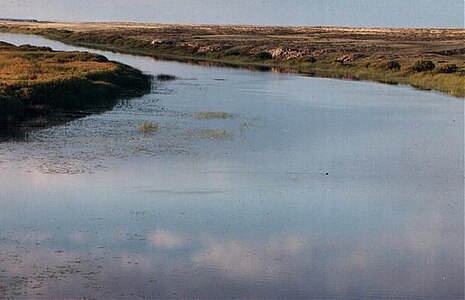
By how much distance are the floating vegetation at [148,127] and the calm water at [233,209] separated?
0.27 metres

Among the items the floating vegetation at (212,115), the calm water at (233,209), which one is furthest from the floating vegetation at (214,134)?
→ the floating vegetation at (212,115)

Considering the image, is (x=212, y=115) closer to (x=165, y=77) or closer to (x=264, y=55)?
(x=165, y=77)

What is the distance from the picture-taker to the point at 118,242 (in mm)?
10891

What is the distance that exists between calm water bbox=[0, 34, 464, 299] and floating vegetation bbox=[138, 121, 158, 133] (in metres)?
0.27

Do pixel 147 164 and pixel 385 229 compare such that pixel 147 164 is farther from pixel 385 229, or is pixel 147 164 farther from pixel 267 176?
pixel 385 229

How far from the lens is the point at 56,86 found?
2578 cm

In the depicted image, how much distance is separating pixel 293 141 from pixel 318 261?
9.78m

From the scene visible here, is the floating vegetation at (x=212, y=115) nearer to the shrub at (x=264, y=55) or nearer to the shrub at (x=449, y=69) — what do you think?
the shrub at (x=449, y=69)

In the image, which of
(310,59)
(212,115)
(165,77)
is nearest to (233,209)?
(212,115)

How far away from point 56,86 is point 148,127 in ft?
19.7

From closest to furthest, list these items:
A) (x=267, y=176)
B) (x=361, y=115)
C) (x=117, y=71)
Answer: (x=267, y=176) → (x=361, y=115) → (x=117, y=71)

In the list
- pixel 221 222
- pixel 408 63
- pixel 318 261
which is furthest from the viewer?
pixel 408 63

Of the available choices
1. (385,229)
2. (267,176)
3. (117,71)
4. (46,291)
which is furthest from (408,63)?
(46,291)

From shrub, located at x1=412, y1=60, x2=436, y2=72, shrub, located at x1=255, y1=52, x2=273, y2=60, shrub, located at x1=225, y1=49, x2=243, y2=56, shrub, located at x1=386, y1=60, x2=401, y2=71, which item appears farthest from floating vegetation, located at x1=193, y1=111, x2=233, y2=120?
shrub, located at x1=225, y1=49, x2=243, y2=56
